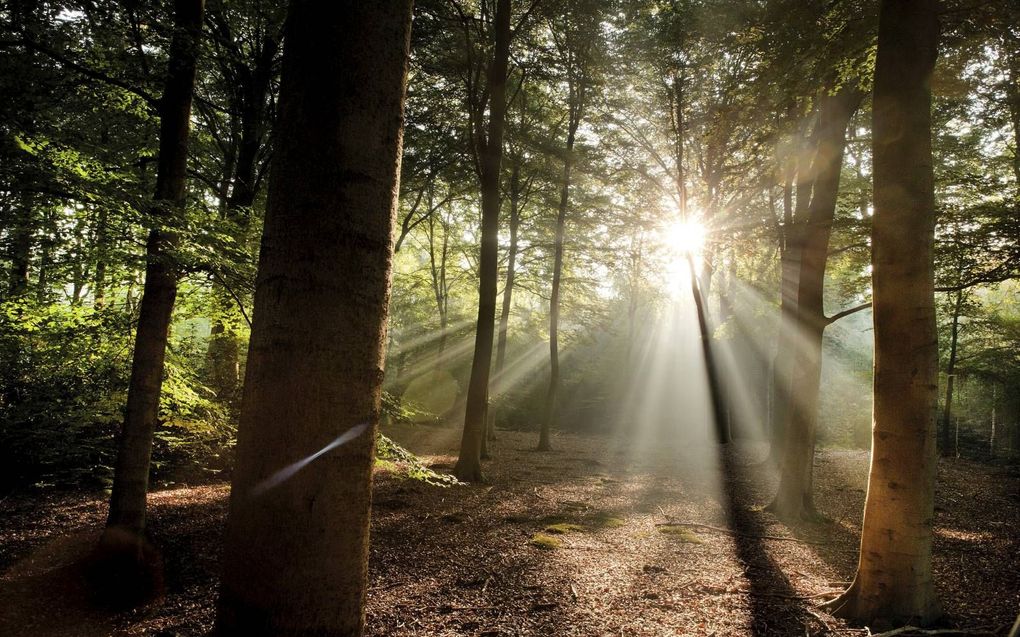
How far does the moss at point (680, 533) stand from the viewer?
6641 mm

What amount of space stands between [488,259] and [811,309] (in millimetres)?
5830

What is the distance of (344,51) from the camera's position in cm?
125

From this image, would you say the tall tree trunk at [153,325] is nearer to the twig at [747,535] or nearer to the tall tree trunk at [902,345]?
the tall tree trunk at [902,345]

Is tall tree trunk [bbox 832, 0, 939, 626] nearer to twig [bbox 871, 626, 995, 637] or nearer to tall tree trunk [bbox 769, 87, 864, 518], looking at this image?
twig [bbox 871, 626, 995, 637]

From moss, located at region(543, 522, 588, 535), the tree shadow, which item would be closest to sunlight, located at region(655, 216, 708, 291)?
the tree shadow

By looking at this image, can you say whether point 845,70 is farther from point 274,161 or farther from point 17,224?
point 17,224

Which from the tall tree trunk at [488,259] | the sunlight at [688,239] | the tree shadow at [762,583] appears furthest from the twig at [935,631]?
the sunlight at [688,239]

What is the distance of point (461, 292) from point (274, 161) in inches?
873

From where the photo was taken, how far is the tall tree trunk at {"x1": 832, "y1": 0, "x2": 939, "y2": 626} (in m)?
3.65

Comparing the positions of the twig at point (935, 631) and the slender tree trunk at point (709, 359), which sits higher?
the slender tree trunk at point (709, 359)

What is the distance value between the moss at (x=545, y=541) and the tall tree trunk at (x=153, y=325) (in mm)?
4024

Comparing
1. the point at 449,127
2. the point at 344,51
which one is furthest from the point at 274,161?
the point at 449,127

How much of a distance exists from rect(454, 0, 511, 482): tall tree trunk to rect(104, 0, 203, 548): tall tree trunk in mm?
5845

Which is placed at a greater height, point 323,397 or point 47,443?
point 323,397
